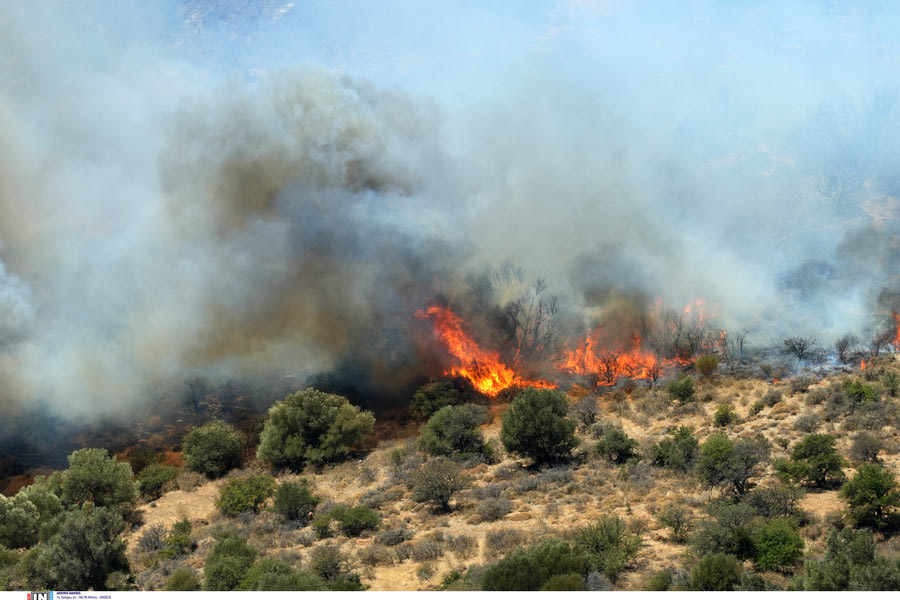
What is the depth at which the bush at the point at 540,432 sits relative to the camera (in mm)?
36375

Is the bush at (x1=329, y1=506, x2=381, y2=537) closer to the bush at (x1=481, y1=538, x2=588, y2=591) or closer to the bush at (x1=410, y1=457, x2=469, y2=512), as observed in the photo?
the bush at (x1=410, y1=457, x2=469, y2=512)

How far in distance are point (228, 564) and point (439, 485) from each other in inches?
403

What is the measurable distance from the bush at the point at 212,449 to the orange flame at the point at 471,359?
51.5 ft

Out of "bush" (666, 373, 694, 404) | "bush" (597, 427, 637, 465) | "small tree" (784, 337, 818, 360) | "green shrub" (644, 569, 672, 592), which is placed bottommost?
"green shrub" (644, 569, 672, 592)

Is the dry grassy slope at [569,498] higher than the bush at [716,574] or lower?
higher

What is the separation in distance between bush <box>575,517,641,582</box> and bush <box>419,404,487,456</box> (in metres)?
15.8

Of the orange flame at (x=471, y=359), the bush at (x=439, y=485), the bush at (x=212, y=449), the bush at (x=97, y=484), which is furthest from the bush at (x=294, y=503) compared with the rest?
the orange flame at (x=471, y=359)

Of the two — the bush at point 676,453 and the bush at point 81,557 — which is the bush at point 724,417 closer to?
the bush at point 676,453

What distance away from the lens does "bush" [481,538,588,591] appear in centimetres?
1855

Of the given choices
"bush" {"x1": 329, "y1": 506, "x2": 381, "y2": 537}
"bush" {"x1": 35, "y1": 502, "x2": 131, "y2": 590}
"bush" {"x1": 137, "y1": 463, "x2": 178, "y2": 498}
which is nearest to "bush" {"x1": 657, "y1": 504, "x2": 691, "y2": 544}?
"bush" {"x1": 329, "y1": 506, "x2": 381, "y2": 537}

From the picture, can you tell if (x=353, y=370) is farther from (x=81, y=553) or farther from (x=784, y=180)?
(x=784, y=180)

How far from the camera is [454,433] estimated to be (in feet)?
132

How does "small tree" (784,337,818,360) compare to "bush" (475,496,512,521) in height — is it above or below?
above

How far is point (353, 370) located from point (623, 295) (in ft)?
72.0
